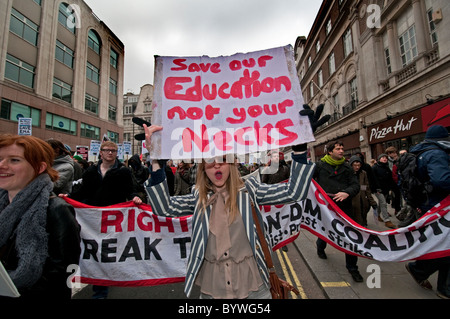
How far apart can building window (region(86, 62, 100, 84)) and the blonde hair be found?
93.7 ft

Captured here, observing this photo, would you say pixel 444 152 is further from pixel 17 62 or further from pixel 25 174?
pixel 17 62

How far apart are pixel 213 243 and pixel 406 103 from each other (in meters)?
14.4

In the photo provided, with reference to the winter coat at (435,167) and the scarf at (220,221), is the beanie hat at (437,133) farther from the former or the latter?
the scarf at (220,221)

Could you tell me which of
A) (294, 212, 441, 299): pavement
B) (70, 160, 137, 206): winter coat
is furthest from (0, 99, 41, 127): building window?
(294, 212, 441, 299): pavement

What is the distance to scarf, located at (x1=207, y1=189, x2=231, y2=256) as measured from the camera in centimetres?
155

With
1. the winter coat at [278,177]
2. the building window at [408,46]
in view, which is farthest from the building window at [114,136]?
the building window at [408,46]

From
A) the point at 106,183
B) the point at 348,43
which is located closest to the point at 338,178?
the point at 106,183

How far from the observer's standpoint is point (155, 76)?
190 centimetres

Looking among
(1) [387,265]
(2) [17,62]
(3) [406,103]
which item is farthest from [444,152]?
(2) [17,62]

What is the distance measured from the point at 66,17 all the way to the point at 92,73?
5451 mm

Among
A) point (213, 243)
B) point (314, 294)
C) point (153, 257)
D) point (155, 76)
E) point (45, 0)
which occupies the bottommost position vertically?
point (314, 294)

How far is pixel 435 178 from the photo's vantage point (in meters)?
2.57

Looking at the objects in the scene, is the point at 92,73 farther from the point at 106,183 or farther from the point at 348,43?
the point at 106,183

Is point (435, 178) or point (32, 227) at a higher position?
point (435, 178)
